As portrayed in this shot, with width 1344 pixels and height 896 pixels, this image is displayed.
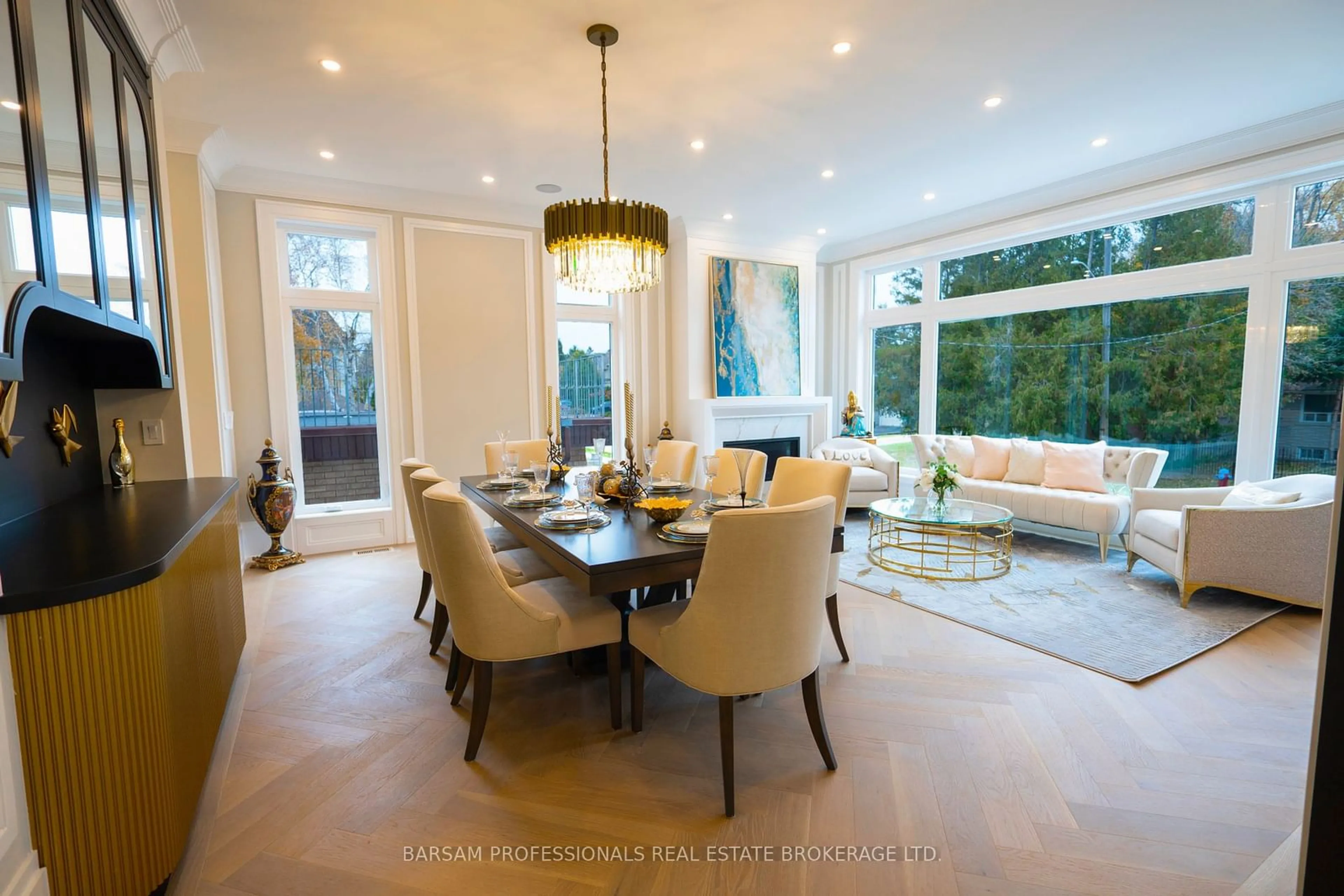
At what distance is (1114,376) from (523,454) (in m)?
4.77

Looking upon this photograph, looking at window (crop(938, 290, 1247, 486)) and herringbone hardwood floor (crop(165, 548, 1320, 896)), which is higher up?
window (crop(938, 290, 1247, 486))

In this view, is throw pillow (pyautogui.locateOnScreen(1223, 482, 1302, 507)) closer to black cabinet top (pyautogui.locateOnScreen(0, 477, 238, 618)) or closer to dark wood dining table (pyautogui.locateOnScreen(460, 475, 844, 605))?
dark wood dining table (pyautogui.locateOnScreen(460, 475, 844, 605))

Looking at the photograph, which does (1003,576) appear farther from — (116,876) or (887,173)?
(116,876)

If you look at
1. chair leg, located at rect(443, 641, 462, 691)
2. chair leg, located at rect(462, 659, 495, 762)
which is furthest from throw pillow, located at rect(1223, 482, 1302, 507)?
chair leg, located at rect(443, 641, 462, 691)

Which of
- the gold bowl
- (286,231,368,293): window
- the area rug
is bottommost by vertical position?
the area rug

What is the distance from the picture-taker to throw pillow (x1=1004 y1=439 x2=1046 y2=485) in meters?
4.92

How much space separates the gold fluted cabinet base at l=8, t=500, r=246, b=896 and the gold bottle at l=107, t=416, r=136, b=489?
159cm

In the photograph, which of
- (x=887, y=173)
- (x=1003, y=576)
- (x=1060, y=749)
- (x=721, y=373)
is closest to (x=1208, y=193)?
(x=887, y=173)

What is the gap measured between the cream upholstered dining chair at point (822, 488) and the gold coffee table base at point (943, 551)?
127 cm

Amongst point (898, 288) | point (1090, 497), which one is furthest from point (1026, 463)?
point (898, 288)

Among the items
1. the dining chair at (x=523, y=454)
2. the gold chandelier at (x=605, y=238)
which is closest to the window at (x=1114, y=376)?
the gold chandelier at (x=605, y=238)

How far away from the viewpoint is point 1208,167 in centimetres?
405

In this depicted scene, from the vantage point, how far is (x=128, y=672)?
52.7 inches

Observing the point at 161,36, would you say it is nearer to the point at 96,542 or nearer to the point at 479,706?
the point at 96,542
